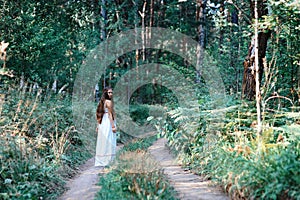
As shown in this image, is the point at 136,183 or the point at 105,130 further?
the point at 105,130

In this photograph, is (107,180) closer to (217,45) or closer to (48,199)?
(48,199)

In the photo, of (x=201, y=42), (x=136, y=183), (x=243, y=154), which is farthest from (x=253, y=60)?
(x=201, y=42)

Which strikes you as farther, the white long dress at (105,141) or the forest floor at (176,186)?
the white long dress at (105,141)

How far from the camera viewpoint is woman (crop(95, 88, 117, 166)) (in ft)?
26.8

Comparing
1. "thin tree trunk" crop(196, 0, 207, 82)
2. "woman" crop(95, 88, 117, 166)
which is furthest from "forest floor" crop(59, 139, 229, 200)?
"thin tree trunk" crop(196, 0, 207, 82)

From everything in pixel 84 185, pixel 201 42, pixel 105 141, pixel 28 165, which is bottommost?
pixel 84 185

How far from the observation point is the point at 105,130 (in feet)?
27.1

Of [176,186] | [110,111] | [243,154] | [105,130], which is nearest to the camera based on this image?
[243,154]

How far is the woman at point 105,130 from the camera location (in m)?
8.16

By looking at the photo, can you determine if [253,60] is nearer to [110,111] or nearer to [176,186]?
[110,111]

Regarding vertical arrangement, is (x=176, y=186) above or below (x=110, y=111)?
below

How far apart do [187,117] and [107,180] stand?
9.52 ft

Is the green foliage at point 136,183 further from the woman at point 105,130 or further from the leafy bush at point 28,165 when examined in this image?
the woman at point 105,130

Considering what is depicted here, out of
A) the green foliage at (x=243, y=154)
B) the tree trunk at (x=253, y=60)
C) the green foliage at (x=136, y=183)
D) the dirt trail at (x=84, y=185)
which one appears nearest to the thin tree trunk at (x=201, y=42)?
the tree trunk at (x=253, y=60)
